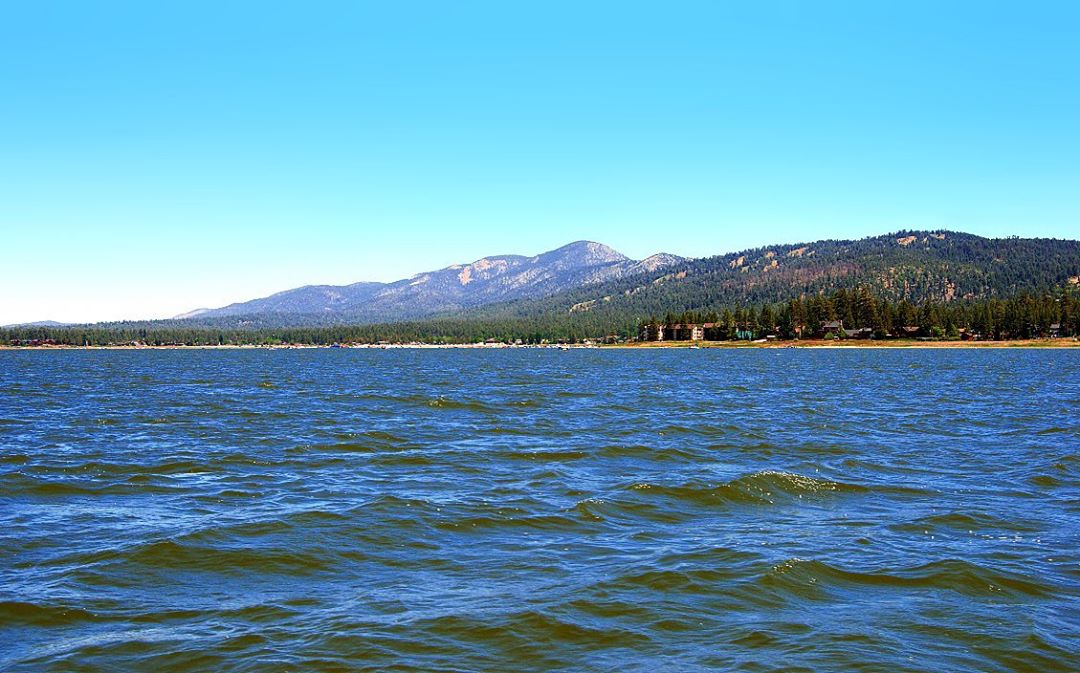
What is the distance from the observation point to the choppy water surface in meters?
11.2

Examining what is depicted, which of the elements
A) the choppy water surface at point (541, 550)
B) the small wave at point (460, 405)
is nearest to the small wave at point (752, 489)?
the choppy water surface at point (541, 550)

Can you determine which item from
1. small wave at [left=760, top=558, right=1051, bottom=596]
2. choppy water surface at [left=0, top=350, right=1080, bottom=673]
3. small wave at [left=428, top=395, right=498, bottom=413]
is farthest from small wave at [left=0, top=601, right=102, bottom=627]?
small wave at [left=428, top=395, right=498, bottom=413]

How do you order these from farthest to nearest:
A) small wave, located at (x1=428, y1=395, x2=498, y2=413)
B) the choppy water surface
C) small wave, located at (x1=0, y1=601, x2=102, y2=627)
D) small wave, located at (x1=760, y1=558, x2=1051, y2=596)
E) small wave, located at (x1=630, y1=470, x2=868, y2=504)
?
1. small wave, located at (x1=428, y1=395, x2=498, y2=413)
2. small wave, located at (x1=630, y1=470, x2=868, y2=504)
3. small wave, located at (x1=760, y1=558, x2=1051, y2=596)
4. small wave, located at (x1=0, y1=601, x2=102, y2=627)
5. the choppy water surface

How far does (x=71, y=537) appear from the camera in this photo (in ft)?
56.9

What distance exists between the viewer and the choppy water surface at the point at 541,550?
441 inches

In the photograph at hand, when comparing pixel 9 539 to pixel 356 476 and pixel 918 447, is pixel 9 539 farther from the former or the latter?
pixel 918 447

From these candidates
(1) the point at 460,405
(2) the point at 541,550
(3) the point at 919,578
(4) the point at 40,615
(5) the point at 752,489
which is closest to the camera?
(4) the point at 40,615

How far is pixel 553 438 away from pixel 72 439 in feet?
64.7

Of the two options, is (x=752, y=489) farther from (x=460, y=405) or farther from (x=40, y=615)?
(x=460, y=405)

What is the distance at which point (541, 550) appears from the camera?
16.2m

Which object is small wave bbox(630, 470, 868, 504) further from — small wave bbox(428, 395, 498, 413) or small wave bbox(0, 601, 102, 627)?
small wave bbox(428, 395, 498, 413)

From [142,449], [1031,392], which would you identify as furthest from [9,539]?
[1031,392]

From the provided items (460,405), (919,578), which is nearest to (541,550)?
(919,578)

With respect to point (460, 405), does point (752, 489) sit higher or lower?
lower
